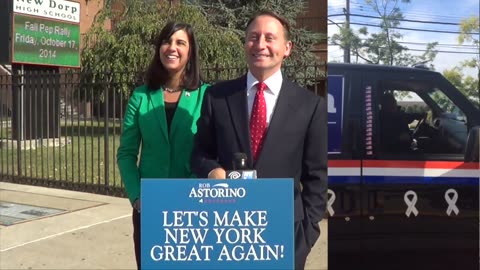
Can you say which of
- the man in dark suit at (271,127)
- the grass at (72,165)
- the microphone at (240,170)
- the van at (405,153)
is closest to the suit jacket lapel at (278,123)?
the man in dark suit at (271,127)

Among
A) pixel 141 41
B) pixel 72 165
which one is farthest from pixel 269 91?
pixel 141 41

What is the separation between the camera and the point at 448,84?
7.84 ft

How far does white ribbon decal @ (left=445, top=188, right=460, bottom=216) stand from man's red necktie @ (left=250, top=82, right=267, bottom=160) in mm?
849

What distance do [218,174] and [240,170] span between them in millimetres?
90

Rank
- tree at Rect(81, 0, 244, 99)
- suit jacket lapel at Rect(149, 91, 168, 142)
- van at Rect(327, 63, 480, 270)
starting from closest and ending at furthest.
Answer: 1. van at Rect(327, 63, 480, 270)
2. suit jacket lapel at Rect(149, 91, 168, 142)
3. tree at Rect(81, 0, 244, 99)

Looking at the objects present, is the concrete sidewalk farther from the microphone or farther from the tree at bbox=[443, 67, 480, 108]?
the microphone

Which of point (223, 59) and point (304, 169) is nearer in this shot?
point (304, 169)

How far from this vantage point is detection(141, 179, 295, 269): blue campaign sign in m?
2.11

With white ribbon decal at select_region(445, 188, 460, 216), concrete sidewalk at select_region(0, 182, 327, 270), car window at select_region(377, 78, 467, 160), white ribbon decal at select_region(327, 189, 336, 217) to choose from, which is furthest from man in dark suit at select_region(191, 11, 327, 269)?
concrete sidewalk at select_region(0, 182, 327, 270)

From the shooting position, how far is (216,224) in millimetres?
2127

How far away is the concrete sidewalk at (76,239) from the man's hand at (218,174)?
307cm

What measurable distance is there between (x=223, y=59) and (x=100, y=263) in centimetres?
1309

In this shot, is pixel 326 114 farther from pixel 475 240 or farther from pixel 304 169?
pixel 475 240

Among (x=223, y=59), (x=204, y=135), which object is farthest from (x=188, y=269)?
(x=223, y=59)
